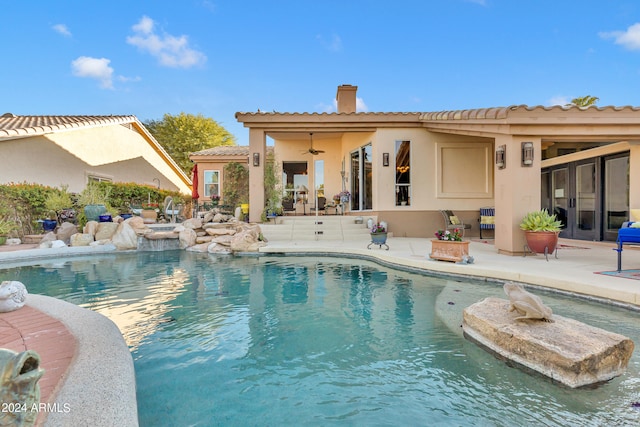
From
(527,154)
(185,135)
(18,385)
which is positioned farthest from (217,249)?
(185,135)

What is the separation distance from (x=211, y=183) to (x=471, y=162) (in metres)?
12.2

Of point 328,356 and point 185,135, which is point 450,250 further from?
point 185,135

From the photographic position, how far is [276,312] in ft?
14.1

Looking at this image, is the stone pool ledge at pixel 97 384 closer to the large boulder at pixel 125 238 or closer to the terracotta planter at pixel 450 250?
the terracotta planter at pixel 450 250

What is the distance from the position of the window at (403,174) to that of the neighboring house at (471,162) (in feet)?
0.11

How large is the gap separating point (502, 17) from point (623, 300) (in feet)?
45.9

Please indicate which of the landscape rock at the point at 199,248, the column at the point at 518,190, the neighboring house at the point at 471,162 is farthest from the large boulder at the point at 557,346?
the landscape rock at the point at 199,248

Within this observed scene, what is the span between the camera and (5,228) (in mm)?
9547

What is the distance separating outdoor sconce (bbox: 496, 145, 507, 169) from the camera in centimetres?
734

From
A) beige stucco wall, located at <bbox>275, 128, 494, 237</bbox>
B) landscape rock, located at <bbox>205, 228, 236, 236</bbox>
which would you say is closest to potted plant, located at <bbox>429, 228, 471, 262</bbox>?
beige stucco wall, located at <bbox>275, 128, 494, 237</bbox>

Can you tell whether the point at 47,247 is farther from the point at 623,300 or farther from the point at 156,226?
the point at 623,300

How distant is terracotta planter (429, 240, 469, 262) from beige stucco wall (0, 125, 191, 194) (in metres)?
14.5

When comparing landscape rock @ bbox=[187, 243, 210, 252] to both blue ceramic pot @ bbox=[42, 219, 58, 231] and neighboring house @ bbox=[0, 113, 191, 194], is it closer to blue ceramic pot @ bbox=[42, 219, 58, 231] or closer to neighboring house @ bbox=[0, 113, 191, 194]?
blue ceramic pot @ bbox=[42, 219, 58, 231]

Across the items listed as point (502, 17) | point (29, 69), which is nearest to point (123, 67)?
point (29, 69)
